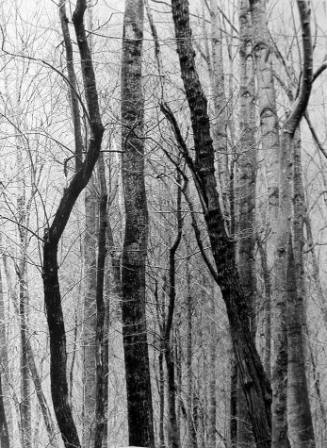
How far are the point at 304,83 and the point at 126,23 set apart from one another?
337cm

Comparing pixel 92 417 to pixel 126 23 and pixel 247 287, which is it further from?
pixel 126 23

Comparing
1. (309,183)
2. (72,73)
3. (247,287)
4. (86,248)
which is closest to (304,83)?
(72,73)

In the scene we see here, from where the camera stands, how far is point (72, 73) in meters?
6.23

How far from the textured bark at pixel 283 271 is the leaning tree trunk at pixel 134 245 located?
222 centimetres

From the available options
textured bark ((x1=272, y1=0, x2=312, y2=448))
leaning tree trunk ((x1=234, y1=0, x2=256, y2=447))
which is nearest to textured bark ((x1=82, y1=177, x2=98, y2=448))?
leaning tree trunk ((x1=234, y1=0, x2=256, y2=447))

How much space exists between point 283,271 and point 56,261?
293cm

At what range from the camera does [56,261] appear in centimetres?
602

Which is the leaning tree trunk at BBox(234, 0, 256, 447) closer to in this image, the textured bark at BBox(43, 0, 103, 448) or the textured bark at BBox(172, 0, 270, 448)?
Result: the textured bark at BBox(43, 0, 103, 448)

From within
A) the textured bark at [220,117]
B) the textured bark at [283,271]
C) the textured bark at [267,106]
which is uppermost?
the textured bark at [220,117]

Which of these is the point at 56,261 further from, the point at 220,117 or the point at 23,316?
the point at 23,316

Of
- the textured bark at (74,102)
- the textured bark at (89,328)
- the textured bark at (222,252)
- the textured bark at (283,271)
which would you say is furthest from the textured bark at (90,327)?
the textured bark at (283,271)

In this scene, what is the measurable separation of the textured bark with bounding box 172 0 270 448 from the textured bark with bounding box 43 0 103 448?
1.35 m

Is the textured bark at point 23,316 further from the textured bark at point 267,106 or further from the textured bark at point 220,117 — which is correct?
the textured bark at point 267,106

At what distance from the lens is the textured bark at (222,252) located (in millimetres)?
3871
